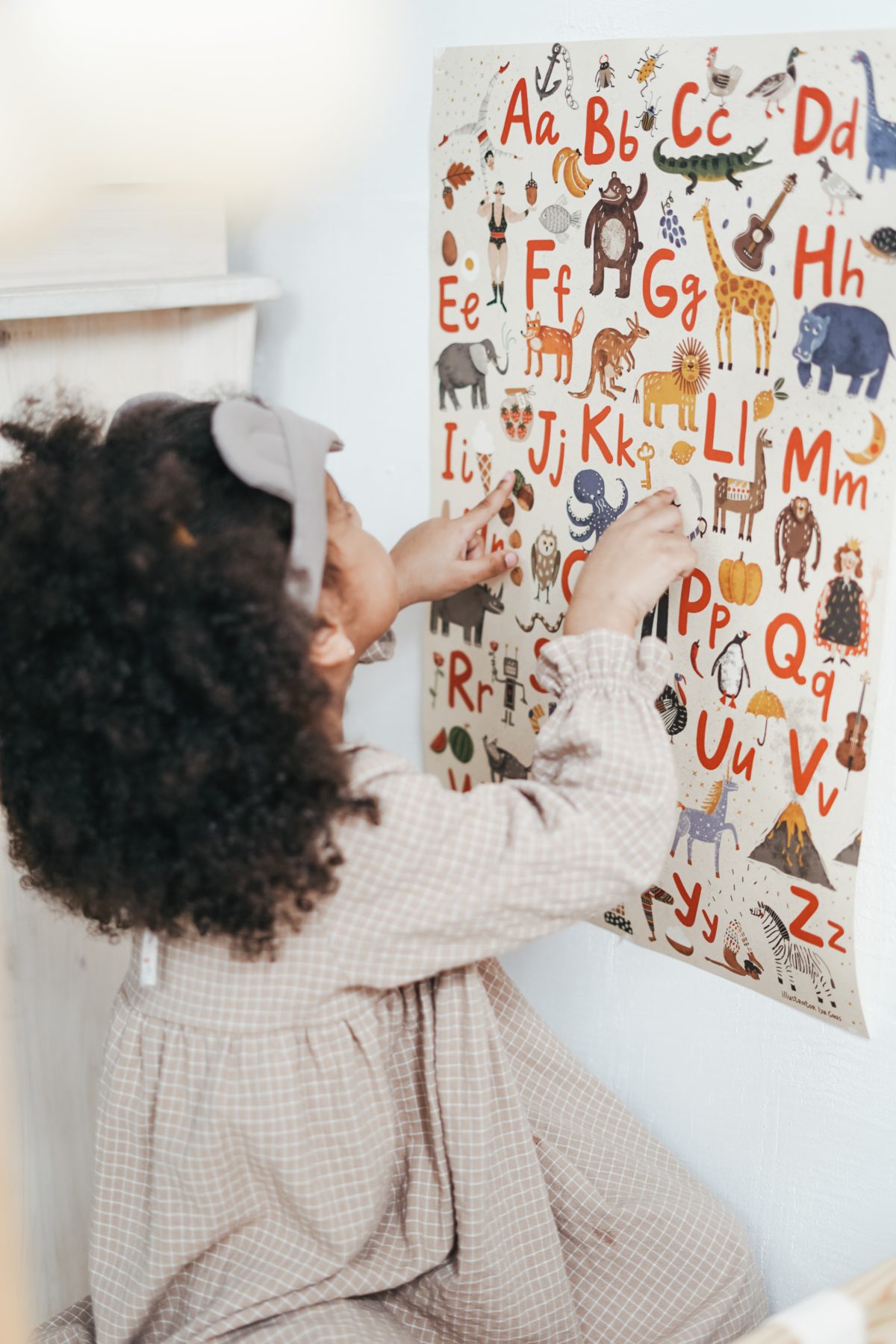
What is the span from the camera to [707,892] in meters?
0.83

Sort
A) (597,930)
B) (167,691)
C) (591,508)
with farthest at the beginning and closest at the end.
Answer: (597,930), (591,508), (167,691)

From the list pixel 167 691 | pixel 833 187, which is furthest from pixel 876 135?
pixel 167 691

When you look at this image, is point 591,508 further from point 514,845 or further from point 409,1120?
point 409,1120

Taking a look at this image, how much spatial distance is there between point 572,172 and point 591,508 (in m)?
0.21

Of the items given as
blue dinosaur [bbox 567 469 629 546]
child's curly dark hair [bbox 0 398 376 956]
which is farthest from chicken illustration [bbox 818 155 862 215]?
child's curly dark hair [bbox 0 398 376 956]

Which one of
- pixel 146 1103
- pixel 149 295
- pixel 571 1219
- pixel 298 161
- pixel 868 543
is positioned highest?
pixel 298 161

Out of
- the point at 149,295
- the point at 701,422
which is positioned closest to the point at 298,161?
the point at 149,295

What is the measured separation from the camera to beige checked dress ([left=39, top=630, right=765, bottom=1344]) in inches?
27.0

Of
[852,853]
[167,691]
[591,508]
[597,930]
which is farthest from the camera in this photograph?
[597,930]

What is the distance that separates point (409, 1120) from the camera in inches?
30.9

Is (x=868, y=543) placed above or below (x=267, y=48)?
below

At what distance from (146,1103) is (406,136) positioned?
697mm

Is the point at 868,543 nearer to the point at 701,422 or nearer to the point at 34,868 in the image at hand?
the point at 701,422

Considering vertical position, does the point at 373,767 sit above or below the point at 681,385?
below
